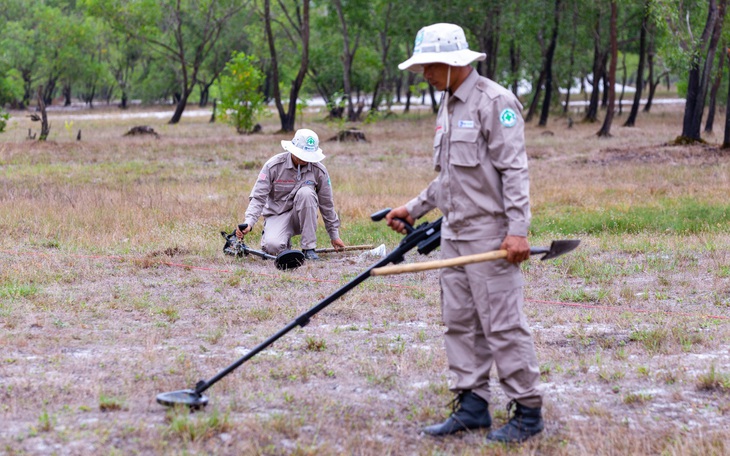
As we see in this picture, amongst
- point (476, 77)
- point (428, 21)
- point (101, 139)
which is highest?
point (428, 21)

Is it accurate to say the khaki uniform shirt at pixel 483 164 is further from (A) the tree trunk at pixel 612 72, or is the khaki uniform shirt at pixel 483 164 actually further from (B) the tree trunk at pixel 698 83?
(A) the tree trunk at pixel 612 72

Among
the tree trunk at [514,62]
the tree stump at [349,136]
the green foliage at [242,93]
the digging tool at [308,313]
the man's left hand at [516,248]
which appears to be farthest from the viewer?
the tree trunk at [514,62]

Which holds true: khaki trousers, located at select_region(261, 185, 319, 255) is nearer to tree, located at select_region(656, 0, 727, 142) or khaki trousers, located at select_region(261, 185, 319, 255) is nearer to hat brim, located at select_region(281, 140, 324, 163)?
hat brim, located at select_region(281, 140, 324, 163)

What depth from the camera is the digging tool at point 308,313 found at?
15.3 ft

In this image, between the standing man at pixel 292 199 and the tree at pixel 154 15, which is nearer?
the standing man at pixel 292 199

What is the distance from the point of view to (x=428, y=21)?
40375mm

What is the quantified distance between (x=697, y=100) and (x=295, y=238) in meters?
16.9

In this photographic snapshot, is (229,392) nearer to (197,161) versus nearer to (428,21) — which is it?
(197,161)

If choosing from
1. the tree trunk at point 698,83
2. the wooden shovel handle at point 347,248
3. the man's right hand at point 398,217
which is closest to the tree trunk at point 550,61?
the tree trunk at point 698,83

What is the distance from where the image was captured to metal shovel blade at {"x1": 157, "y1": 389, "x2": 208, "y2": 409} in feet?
15.3

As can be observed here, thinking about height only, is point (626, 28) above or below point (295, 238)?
above

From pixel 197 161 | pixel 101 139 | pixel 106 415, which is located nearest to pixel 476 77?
pixel 106 415

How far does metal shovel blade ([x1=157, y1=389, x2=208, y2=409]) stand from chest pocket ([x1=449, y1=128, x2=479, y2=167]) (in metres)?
1.81

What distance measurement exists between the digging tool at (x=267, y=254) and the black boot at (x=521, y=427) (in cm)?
473
